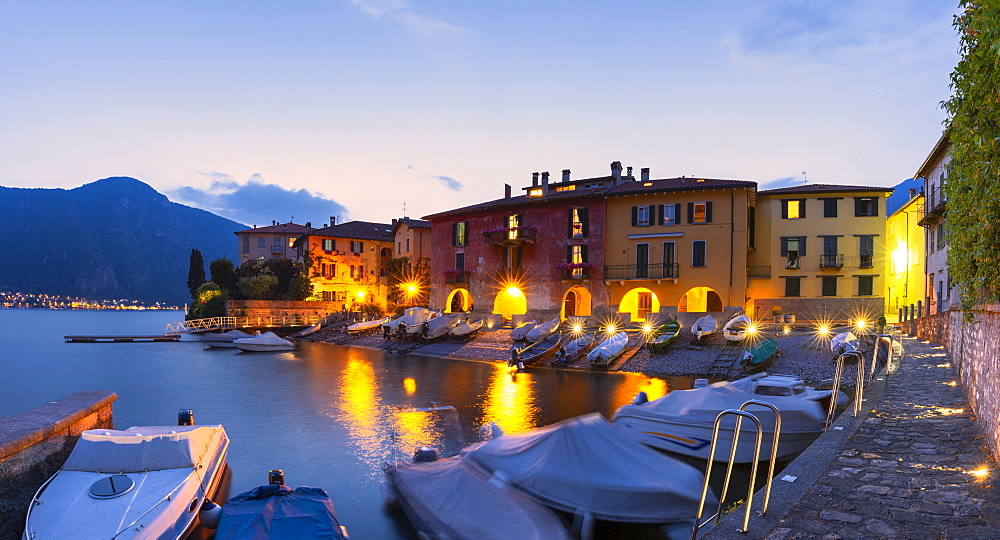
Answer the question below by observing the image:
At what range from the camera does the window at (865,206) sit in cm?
4250

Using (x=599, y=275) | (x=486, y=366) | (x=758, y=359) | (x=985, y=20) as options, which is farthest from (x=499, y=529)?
(x=599, y=275)

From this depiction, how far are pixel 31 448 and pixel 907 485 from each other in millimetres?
12433

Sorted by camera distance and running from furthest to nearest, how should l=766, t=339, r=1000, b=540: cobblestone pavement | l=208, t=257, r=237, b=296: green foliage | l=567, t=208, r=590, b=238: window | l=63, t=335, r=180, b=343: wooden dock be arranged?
l=208, t=257, r=237, b=296: green foliage, l=63, t=335, r=180, b=343: wooden dock, l=567, t=208, r=590, b=238: window, l=766, t=339, r=1000, b=540: cobblestone pavement

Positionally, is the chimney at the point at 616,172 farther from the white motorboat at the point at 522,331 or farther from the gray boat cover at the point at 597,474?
the gray boat cover at the point at 597,474

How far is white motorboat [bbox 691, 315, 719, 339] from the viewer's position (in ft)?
113

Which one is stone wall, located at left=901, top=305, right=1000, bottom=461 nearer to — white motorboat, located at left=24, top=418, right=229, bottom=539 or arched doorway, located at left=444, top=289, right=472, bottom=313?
white motorboat, located at left=24, top=418, right=229, bottom=539

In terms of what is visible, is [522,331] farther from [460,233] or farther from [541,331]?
[460,233]

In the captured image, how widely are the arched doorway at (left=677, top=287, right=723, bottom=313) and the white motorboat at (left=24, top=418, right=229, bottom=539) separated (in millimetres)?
40104

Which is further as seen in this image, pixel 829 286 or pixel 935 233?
pixel 829 286

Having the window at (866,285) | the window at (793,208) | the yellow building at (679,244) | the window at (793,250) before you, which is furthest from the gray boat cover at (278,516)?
the window at (866,285)

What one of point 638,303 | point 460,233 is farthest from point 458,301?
point 638,303

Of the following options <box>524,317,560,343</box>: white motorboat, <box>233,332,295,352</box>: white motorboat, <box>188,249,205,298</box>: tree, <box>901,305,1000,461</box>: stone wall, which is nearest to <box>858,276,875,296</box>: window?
<box>524,317,560,343</box>: white motorboat

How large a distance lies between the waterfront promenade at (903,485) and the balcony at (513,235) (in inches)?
1500

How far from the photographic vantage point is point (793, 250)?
43.3 m
